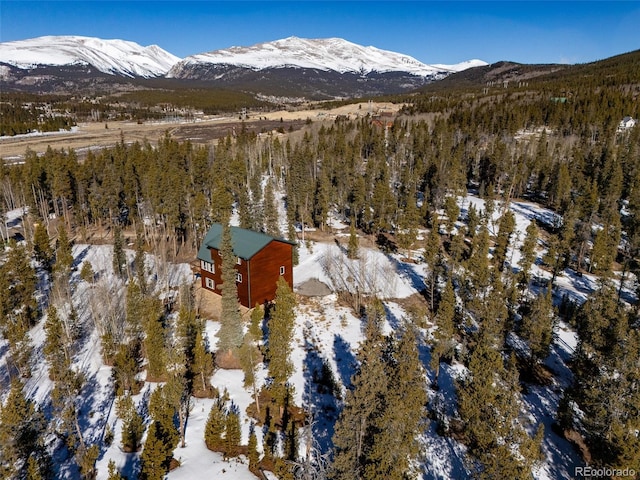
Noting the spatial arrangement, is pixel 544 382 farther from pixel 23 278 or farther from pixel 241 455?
pixel 23 278

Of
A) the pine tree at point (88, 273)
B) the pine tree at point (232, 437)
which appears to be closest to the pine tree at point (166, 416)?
the pine tree at point (232, 437)

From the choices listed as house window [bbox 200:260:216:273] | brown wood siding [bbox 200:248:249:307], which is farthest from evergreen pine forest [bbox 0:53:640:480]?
house window [bbox 200:260:216:273]

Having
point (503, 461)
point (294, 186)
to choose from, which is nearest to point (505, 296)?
point (503, 461)

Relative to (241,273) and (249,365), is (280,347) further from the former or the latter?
(241,273)

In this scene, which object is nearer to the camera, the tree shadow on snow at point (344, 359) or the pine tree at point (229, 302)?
the pine tree at point (229, 302)

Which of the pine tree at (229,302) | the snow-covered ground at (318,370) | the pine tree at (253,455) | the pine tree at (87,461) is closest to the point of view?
the pine tree at (87,461)

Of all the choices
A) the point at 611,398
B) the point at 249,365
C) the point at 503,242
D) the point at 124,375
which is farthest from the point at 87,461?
the point at 503,242

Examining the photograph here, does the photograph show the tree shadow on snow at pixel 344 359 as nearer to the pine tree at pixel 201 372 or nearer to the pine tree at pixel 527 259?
the pine tree at pixel 201 372
